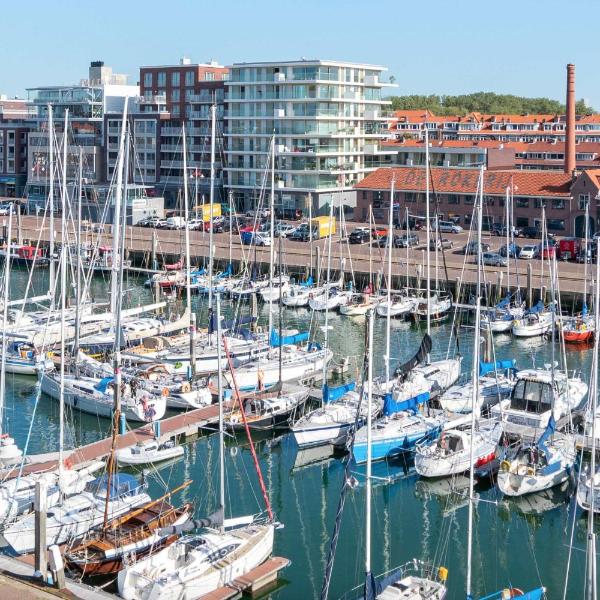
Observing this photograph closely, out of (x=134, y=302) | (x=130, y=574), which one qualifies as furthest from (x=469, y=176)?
(x=130, y=574)

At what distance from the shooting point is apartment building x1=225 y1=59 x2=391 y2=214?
259ft

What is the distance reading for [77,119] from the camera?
306 feet

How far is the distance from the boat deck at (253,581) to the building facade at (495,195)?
44221 mm

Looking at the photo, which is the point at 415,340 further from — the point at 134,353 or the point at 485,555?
the point at 485,555

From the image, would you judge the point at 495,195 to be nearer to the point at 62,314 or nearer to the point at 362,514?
the point at 62,314

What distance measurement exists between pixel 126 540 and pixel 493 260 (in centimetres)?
3790

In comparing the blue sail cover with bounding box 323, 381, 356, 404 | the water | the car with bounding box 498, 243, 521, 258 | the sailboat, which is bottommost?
the water

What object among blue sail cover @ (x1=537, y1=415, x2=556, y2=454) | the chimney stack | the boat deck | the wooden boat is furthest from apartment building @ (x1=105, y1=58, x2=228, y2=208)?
the boat deck

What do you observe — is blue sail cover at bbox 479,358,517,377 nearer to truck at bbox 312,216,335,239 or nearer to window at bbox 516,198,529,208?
truck at bbox 312,216,335,239

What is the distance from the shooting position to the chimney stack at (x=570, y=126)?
3024 inches

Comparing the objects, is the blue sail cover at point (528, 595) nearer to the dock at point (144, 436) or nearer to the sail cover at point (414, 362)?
the dock at point (144, 436)

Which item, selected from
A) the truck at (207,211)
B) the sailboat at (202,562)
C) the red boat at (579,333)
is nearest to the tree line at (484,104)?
the truck at (207,211)

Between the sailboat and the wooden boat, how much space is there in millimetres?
661

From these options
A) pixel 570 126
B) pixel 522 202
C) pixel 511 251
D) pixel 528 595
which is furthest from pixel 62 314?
pixel 570 126
